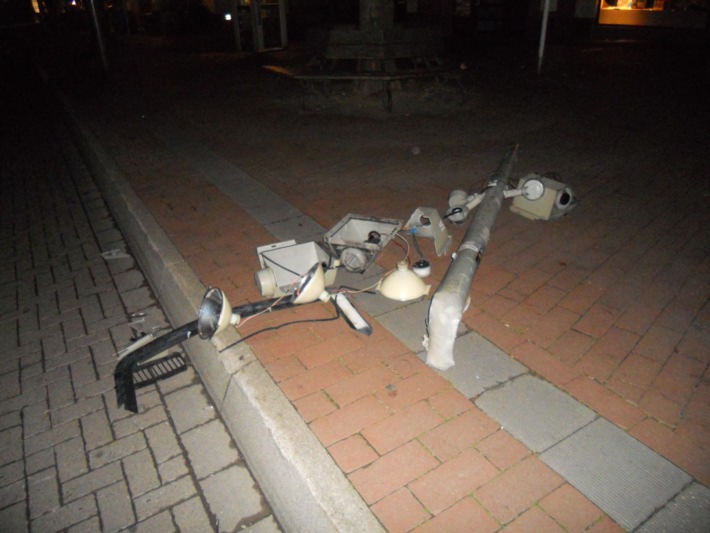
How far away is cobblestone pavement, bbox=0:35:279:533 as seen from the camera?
2695 millimetres

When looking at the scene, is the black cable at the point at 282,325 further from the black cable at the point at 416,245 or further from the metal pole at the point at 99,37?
the metal pole at the point at 99,37

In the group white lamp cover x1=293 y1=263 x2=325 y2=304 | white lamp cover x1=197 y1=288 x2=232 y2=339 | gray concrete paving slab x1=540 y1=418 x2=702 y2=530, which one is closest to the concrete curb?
white lamp cover x1=197 y1=288 x2=232 y2=339

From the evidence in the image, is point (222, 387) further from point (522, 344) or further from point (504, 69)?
point (504, 69)

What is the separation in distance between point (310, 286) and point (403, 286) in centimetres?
82

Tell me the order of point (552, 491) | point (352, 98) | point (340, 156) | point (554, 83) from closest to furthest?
1. point (552, 491)
2. point (340, 156)
3. point (352, 98)
4. point (554, 83)

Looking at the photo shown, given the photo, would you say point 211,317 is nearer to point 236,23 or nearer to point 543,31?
point 543,31

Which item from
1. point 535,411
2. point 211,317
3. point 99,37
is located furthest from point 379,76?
point 99,37

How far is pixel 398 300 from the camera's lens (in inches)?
151

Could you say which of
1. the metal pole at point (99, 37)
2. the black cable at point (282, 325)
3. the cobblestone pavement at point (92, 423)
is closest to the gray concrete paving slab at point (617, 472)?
the cobblestone pavement at point (92, 423)

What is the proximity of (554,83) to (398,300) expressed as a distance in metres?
11.3

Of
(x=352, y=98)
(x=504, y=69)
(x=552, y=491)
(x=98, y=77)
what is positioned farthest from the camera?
(x=98, y=77)

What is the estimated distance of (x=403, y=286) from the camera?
3.76 m

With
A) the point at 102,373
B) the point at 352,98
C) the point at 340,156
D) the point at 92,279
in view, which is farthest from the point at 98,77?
the point at 102,373

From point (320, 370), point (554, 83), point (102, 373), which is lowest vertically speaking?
point (102, 373)
